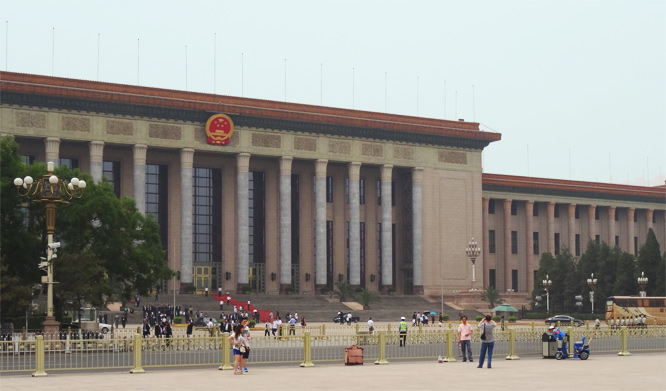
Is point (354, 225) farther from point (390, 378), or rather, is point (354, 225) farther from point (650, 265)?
point (390, 378)

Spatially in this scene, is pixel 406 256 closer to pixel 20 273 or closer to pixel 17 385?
pixel 20 273

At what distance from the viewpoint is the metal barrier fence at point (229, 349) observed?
91.1ft

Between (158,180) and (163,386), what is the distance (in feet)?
198

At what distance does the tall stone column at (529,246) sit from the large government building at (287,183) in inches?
4.9

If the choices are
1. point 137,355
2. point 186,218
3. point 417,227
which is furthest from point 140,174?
point 137,355

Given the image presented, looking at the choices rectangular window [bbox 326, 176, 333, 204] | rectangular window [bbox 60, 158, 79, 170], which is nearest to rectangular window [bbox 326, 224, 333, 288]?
rectangular window [bbox 326, 176, 333, 204]

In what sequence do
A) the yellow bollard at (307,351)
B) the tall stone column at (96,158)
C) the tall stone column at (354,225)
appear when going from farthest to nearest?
the tall stone column at (354,225)
the tall stone column at (96,158)
the yellow bollard at (307,351)

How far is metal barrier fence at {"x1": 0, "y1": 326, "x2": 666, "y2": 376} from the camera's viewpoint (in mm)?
27766

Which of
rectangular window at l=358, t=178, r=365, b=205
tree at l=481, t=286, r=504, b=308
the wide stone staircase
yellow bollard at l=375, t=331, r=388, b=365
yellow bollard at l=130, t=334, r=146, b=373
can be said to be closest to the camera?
yellow bollard at l=130, t=334, r=146, b=373

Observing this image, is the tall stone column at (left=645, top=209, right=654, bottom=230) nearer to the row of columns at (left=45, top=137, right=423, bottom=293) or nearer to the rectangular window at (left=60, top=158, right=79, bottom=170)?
the row of columns at (left=45, top=137, right=423, bottom=293)

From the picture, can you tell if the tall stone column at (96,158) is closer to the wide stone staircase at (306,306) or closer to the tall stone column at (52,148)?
the tall stone column at (52,148)

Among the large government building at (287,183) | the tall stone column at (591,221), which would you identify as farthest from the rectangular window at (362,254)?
the tall stone column at (591,221)

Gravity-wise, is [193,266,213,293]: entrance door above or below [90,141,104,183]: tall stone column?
below

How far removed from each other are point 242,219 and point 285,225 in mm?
3747
